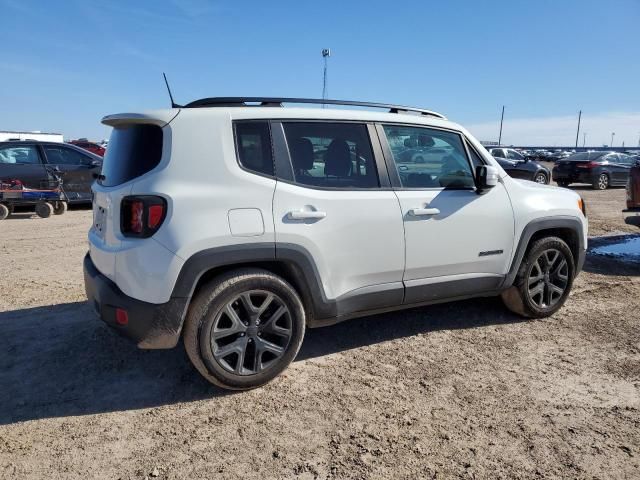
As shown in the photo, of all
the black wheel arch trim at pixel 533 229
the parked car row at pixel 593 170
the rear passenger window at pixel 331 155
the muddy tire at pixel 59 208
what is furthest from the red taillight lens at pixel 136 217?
the parked car row at pixel 593 170

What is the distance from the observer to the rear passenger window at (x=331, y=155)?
132 inches

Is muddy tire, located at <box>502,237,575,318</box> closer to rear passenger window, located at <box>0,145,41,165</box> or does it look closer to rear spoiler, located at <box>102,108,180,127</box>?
rear spoiler, located at <box>102,108,180,127</box>

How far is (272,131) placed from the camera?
3.29 metres

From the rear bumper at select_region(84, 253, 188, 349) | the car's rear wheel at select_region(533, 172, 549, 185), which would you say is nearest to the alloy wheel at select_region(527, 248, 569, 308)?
the rear bumper at select_region(84, 253, 188, 349)

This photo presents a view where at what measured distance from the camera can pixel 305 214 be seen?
126 inches

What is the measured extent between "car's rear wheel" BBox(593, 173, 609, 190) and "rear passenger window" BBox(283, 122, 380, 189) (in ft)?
60.0

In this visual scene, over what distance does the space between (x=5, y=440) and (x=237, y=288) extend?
1.49 metres

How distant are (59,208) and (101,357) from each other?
8517 millimetres

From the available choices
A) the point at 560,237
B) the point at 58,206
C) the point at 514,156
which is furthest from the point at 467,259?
the point at 514,156

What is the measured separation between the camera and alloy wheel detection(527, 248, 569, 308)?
14.6ft

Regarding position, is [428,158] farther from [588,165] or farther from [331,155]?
[588,165]

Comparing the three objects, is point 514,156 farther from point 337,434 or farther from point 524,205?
point 337,434

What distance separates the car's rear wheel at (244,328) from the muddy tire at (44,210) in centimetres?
893

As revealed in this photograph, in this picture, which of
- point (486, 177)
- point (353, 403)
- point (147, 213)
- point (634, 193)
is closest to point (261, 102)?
point (147, 213)
